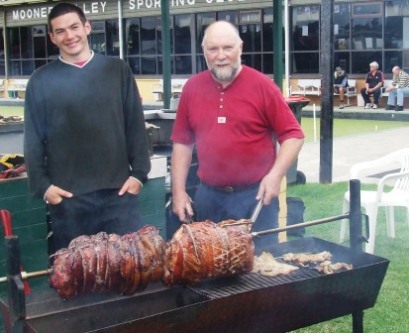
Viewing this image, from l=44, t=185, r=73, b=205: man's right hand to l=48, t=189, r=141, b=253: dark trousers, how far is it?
0.06 meters

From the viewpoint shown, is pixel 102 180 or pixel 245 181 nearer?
pixel 102 180

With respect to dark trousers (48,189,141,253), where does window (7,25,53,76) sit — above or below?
above

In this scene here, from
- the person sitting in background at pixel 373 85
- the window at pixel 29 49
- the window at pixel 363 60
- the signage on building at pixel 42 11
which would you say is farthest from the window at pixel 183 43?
the person sitting in background at pixel 373 85

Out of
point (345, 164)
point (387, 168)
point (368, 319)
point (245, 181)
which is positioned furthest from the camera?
point (345, 164)

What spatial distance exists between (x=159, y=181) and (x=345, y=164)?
7.61 meters

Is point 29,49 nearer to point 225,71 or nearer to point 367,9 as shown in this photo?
point 367,9

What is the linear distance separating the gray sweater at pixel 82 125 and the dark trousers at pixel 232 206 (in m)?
0.57

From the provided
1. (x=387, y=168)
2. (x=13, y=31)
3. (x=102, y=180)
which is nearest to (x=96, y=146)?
(x=102, y=180)

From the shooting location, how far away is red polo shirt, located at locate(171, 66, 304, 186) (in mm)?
3969

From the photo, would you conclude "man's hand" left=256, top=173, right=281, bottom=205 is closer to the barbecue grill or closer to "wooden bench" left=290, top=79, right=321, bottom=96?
the barbecue grill

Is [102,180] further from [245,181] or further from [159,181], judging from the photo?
[159,181]

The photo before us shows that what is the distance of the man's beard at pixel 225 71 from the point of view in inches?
153

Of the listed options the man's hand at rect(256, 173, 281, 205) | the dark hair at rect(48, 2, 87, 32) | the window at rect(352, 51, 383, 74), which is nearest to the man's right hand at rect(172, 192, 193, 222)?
the man's hand at rect(256, 173, 281, 205)

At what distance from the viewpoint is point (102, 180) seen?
3.86 metres
